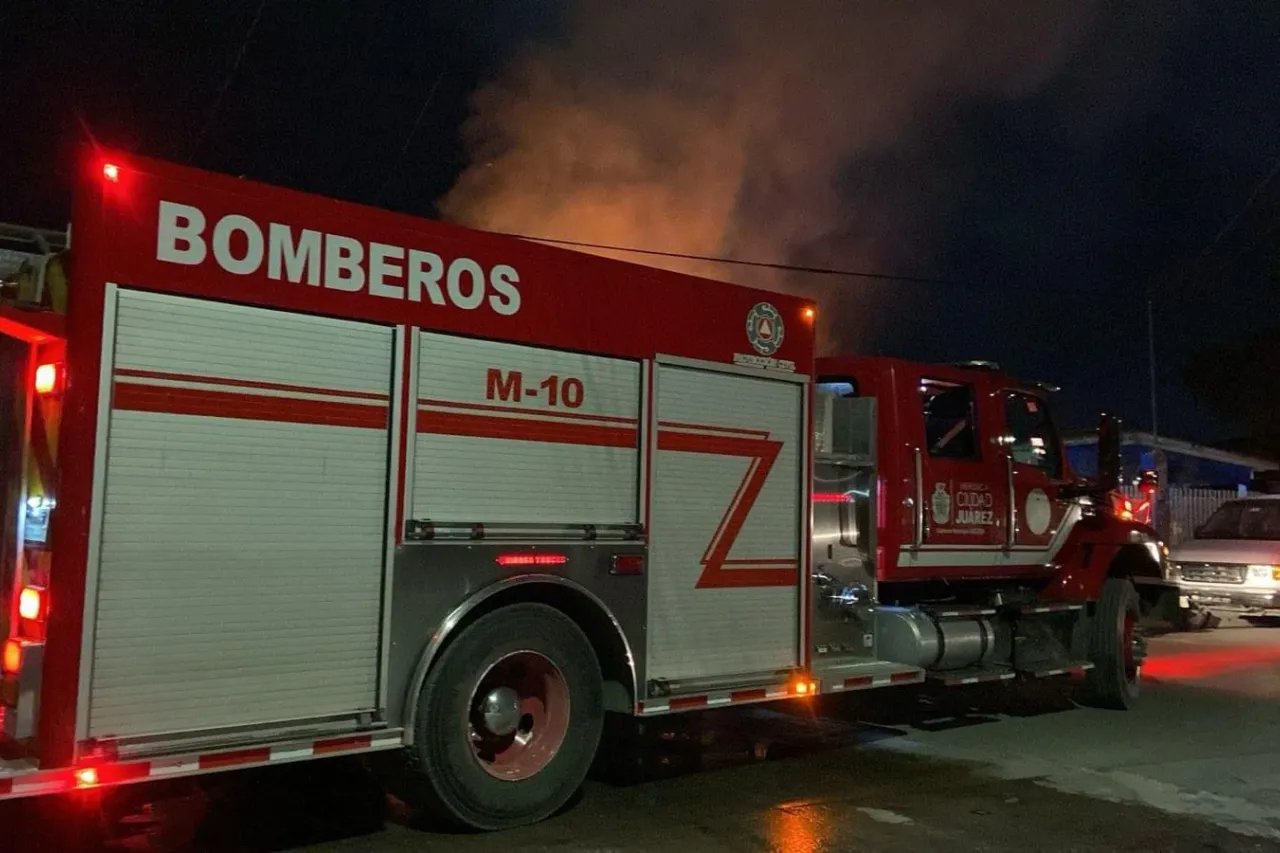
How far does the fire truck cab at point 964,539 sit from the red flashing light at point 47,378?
4463 mm

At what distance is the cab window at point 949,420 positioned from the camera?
26.4ft

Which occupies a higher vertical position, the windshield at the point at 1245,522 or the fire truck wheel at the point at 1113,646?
the windshield at the point at 1245,522

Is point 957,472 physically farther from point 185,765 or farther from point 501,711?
point 185,765

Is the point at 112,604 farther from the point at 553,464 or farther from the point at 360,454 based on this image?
the point at 553,464

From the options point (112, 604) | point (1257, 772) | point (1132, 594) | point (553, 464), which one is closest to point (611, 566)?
point (553, 464)

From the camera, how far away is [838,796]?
6391 millimetres

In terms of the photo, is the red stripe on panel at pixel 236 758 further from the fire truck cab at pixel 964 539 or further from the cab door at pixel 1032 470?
the cab door at pixel 1032 470

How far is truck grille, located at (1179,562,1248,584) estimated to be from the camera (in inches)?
613

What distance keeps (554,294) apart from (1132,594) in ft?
19.9

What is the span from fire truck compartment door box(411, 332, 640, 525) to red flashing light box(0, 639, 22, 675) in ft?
5.16

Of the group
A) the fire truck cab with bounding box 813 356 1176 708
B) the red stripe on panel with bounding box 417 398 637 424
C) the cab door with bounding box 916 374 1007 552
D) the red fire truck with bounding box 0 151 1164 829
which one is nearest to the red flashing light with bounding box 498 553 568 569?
the red fire truck with bounding box 0 151 1164 829

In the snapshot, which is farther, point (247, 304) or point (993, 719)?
point (993, 719)

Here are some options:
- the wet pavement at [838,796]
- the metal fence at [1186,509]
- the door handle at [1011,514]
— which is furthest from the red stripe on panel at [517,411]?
the metal fence at [1186,509]

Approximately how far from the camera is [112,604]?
4227mm
